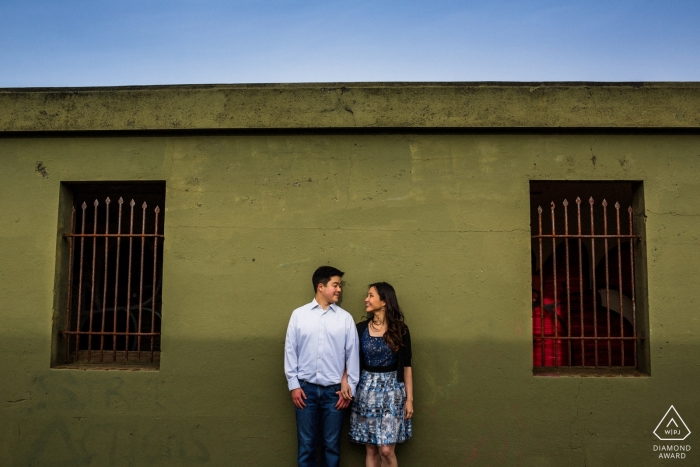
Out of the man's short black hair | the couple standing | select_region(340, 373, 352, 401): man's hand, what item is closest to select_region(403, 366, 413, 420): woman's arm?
the couple standing

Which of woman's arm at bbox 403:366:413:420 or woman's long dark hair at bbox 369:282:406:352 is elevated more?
woman's long dark hair at bbox 369:282:406:352

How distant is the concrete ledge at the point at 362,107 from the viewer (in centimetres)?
413

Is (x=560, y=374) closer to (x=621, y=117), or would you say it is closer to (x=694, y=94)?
(x=621, y=117)

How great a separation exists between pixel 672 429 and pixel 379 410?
226 centimetres

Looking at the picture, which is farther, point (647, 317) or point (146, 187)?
point (146, 187)

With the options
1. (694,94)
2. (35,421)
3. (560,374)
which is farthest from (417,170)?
(35,421)

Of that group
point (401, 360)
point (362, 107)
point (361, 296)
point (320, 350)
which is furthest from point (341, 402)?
point (362, 107)

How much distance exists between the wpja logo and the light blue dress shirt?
2.34 m

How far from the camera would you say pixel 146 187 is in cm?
492

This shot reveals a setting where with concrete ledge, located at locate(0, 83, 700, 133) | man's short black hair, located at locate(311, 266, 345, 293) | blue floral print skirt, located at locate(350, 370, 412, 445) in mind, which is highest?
concrete ledge, located at locate(0, 83, 700, 133)

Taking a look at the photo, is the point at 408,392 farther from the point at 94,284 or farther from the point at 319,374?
the point at 94,284

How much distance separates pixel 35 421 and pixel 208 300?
1654mm

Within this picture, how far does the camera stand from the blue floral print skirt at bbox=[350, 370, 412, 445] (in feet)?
12.0

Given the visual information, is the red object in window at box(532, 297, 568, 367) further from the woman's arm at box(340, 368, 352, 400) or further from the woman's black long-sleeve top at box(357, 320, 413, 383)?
the woman's arm at box(340, 368, 352, 400)
